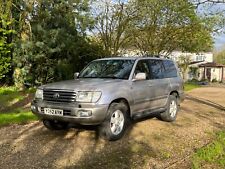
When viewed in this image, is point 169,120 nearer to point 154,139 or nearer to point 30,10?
point 154,139

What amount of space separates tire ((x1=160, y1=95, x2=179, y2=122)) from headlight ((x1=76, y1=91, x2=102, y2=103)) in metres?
3.21

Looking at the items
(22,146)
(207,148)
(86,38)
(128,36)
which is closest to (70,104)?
(22,146)

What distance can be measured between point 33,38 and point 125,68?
1333 centimetres

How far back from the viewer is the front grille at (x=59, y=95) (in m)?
7.39

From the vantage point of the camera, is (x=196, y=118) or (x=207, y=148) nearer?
(x=207, y=148)

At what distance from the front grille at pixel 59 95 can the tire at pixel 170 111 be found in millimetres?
3409

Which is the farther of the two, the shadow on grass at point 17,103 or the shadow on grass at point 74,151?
the shadow on grass at point 17,103

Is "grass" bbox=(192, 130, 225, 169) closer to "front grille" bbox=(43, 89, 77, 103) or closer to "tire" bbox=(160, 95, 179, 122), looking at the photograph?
"tire" bbox=(160, 95, 179, 122)

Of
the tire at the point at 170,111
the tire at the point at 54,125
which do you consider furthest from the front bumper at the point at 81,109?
the tire at the point at 170,111

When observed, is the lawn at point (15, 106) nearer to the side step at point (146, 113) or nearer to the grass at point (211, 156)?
the side step at point (146, 113)

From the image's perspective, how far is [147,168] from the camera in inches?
237

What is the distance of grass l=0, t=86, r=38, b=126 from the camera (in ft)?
35.3

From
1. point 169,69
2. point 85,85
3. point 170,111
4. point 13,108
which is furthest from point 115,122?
point 13,108

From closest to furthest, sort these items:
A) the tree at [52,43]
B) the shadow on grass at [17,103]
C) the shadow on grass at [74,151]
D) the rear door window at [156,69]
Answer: the shadow on grass at [74,151], the rear door window at [156,69], the shadow on grass at [17,103], the tree at [52,43]
